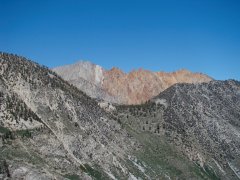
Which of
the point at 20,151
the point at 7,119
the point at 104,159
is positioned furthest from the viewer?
the point at 104,159

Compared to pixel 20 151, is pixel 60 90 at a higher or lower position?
higher

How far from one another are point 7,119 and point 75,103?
135 ft

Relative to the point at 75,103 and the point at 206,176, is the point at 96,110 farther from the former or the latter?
the point at 206,176

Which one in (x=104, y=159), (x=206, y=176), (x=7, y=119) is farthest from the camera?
(x=206, y=176)

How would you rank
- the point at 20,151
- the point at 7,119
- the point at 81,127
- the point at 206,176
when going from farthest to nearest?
the point at 206,176 → the point at 81,127 → the point at 7,119 → the point at 20,151

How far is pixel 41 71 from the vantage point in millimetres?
190500

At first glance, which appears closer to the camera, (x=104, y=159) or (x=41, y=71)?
(x=104, y=159)

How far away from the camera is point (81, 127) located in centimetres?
17212

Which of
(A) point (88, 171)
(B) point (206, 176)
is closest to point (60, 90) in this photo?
(A) point (88, 171)

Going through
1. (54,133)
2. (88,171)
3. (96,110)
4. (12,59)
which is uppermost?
(12,59)

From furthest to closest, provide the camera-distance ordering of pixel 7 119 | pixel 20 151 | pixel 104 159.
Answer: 1. pixel 104 159
2. pixel 7 119
3. pixel 20 151

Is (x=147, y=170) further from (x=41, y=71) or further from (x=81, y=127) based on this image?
(x=41, y=71)

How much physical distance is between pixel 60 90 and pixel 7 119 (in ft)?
130

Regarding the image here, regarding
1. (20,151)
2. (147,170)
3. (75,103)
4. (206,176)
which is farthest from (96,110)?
(20,151)
